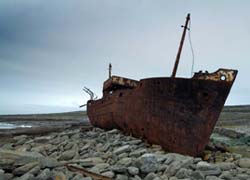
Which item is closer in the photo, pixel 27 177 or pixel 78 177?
pixel 27 177

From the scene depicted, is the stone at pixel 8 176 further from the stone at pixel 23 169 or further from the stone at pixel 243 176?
the stone at pixel 243 176

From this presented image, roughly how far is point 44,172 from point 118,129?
5170 mm

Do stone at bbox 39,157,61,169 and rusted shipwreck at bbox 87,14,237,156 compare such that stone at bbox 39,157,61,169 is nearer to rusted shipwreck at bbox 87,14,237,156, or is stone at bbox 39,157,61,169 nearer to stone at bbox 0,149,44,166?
stone at bbox 0,149,44,166

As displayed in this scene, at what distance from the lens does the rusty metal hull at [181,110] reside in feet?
21.5

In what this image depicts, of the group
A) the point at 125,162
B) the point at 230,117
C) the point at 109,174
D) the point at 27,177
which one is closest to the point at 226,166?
the point at 125,162

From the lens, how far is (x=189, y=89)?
6652mm

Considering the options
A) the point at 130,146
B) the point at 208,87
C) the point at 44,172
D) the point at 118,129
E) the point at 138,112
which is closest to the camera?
the point at 44,172

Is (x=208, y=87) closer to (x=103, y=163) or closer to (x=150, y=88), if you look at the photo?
(x=150, y=88)

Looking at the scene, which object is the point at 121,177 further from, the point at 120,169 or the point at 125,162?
the point at 125,162

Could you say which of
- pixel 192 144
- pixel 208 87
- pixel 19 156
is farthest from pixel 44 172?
pixel 208 87

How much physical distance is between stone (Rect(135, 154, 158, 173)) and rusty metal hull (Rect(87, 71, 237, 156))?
124 centimetres

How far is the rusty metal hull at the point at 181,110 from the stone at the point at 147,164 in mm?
1237

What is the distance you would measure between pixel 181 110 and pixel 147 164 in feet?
5.48

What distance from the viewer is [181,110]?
672 centimetres
